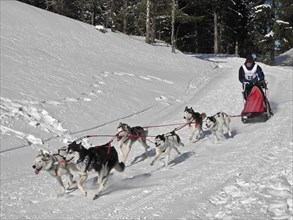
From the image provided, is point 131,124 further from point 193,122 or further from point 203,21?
point 203,21

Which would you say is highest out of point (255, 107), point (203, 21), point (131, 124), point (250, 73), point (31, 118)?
point (203, 21)

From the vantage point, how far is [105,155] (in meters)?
6.14

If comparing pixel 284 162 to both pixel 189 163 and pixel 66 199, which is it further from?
pixel 66 199

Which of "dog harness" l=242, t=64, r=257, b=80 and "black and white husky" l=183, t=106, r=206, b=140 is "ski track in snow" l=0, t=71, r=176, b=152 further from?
"dog harness" l=242, t=64, r=257, b=80

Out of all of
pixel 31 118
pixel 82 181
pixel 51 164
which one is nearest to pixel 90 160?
pixel 82 181

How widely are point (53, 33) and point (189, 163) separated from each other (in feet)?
53.6

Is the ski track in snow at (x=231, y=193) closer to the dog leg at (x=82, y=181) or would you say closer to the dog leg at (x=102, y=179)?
the dog leg at (x=82, y=181)

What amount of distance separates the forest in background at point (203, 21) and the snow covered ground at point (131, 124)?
753cm

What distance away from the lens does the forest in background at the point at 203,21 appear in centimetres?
3140

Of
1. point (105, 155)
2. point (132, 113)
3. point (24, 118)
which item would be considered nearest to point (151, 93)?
point (132, 113)

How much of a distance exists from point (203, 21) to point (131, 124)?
33232mm

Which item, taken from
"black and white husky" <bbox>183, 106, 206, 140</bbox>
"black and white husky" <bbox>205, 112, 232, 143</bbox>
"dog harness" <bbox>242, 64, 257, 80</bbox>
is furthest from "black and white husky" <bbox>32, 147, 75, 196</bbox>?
"dog harness" <bbox>242, 64, 257, 80</bbox>

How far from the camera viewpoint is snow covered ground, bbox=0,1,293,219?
5.52 meters

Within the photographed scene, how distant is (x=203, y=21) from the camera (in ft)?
141
